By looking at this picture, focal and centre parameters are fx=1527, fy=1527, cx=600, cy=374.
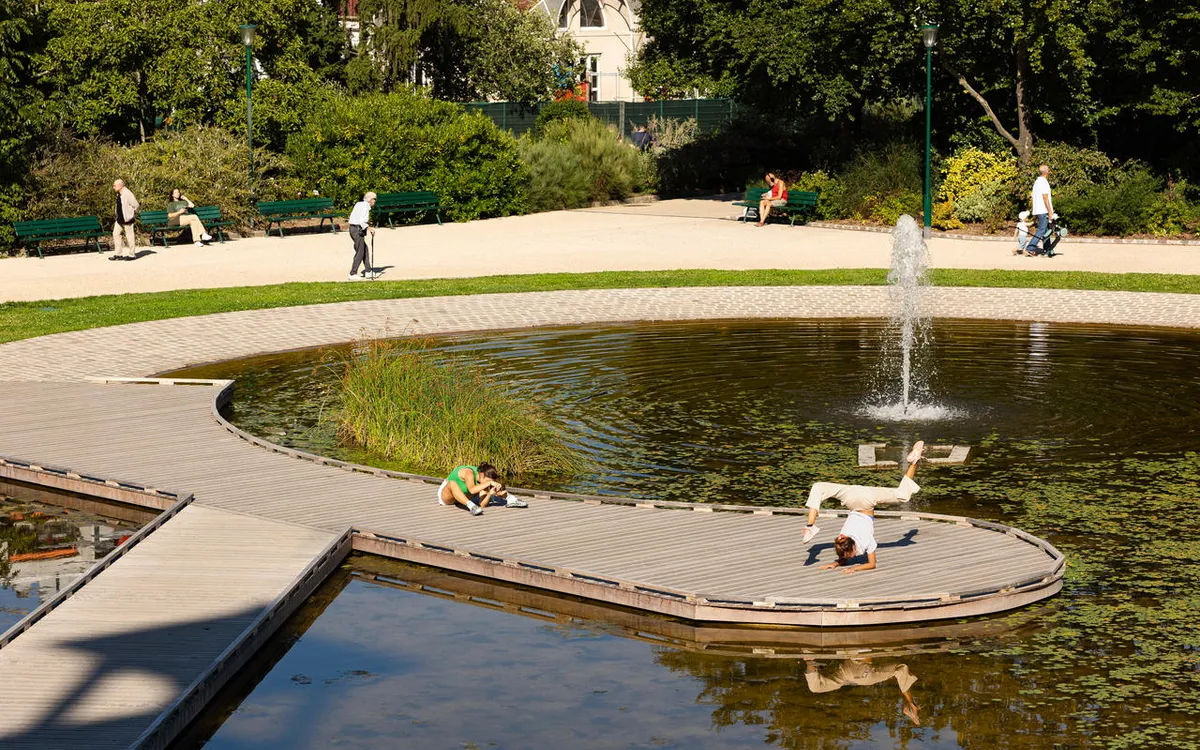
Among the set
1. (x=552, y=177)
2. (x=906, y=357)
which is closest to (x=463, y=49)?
(x=552, y=177)

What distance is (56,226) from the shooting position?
3084 centimetres

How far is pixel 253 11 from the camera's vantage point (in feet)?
129

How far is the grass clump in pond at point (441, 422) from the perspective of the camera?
1365 centimetres

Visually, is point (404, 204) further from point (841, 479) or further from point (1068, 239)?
point (841, 479)

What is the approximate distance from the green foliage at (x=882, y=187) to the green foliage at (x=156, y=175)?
13228 mm

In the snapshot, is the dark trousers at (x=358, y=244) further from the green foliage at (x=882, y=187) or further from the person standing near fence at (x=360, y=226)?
the green foliage at (x=882, y=187)

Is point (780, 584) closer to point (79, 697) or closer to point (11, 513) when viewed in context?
point (79, 697)

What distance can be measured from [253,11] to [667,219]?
12.1 m

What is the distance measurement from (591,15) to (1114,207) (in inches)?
2403

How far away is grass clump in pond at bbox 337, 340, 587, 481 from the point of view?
44.8ft

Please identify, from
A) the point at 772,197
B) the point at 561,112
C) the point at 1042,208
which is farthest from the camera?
the point at 561,112

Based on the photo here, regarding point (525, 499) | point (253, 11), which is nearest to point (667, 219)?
point (253, 11)

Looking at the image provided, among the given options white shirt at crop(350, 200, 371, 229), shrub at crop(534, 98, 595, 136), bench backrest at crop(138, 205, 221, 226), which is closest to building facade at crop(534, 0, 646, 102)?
shrub at crop(534, 98, 595, 136)

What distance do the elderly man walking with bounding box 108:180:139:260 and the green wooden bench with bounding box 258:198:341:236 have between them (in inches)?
174
